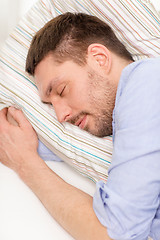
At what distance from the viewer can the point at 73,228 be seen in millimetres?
843

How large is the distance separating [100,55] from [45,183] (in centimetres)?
51

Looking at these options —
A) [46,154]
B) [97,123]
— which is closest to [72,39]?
[97,123]

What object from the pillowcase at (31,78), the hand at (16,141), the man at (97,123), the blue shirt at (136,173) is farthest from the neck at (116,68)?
the hand at (16,141)

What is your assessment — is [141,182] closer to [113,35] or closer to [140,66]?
[140,66]

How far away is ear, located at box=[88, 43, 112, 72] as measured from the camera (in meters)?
1.10

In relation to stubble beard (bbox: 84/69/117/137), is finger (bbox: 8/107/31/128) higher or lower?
higher

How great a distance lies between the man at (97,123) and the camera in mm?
753

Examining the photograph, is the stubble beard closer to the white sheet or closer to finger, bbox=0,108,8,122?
the white sheet

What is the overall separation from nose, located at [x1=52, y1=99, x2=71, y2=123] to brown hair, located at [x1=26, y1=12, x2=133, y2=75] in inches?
6.1

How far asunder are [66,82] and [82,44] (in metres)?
0.18

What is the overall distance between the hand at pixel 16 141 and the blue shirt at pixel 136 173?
0.40 meters

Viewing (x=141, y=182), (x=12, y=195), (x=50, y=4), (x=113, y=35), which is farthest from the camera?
(x=50, y=4)

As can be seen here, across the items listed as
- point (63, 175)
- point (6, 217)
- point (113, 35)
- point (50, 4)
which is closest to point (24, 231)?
point (6, 217)

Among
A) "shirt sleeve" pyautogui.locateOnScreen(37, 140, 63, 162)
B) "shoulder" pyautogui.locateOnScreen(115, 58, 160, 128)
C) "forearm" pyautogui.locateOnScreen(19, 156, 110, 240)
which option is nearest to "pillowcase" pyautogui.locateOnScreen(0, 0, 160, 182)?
"shirt sleeve" pyautogui.locateOnScreen(37, 140, 63, 162)
